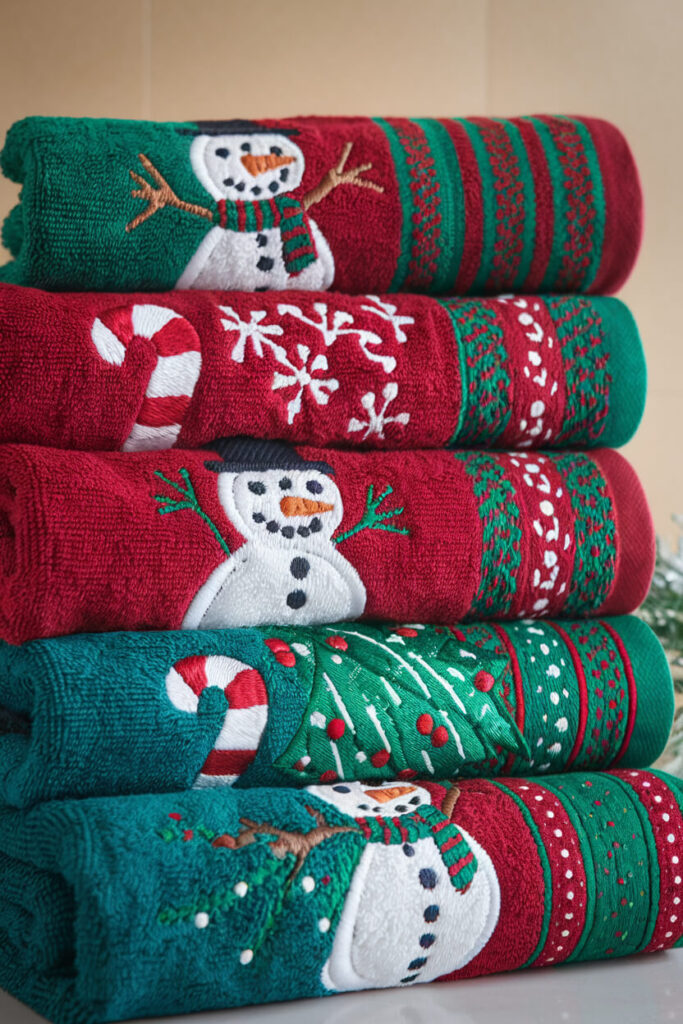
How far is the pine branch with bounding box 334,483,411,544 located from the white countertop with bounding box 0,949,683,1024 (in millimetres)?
231

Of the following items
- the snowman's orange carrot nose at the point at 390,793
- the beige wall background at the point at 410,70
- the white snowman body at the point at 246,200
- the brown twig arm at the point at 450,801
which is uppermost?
the beige wall background at the point at 410,70

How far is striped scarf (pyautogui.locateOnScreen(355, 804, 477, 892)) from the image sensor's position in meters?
0.54

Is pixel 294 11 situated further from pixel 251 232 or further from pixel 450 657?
pixel 450 657

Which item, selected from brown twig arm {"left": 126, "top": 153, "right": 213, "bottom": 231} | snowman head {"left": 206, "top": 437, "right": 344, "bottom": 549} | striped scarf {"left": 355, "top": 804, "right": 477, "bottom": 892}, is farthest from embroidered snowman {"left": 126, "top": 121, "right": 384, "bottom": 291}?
striped scarf {"left": 355, "top": 804, "right": 477, "bottom": 892}

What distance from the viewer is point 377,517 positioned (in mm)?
614

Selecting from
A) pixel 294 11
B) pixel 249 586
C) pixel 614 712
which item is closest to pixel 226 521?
pixel 249 586

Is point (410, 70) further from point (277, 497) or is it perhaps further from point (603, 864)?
point (603, 864)

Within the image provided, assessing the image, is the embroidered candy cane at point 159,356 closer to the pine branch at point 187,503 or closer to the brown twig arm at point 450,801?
the pine branch at point 187,503

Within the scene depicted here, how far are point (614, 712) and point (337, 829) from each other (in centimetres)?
20

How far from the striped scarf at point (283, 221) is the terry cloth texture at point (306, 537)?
4.3 inches

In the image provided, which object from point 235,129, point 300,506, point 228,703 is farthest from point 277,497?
point 235,129

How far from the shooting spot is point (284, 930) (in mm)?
503

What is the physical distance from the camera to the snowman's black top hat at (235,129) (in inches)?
25.3

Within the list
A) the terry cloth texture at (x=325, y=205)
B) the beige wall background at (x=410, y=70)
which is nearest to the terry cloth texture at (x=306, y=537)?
the terry cloth texture at (x=325, y=205)
